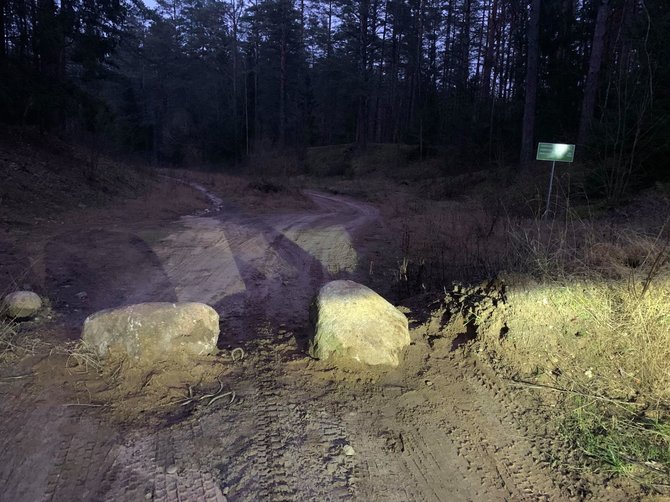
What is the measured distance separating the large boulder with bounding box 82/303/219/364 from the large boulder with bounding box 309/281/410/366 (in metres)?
1.11

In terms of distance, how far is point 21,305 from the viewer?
4.93 meters

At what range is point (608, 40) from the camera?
2286cm

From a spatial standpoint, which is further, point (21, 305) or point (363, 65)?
point (363, 65)

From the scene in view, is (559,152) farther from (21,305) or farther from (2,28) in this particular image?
(2,28)

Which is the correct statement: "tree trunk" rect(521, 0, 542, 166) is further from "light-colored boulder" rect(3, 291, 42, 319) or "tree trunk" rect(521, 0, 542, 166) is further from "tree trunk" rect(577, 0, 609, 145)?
"light-colored boulder" rect(3, 291, 42, 319)

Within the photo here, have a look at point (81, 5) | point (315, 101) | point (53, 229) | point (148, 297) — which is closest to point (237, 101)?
point (315, 101)

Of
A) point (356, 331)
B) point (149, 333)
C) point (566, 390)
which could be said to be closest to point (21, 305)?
point (149, 333)

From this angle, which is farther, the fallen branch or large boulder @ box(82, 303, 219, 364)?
large boulder @ box(82, 303, 219, 364)

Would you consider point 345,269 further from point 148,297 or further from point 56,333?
point 56,333

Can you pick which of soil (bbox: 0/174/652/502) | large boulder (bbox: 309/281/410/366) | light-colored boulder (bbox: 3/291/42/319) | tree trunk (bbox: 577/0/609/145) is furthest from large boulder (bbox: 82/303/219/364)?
tree trunk (bbox: 577/0/609/145)

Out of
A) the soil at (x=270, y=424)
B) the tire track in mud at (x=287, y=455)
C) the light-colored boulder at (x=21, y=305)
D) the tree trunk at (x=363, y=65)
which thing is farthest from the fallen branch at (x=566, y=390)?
the tree trunk at (x=363, y=65)

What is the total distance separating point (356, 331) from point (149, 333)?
188 cm

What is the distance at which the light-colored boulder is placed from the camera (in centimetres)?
485

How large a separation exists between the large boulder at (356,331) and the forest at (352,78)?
166 inches
